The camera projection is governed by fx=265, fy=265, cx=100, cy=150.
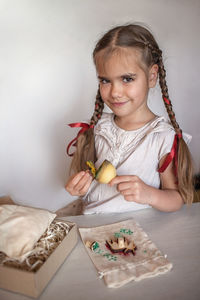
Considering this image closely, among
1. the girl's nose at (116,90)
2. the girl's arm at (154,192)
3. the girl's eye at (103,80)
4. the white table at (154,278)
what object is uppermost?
the girl's eye at (103,80)

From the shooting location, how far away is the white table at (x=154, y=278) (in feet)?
2.00

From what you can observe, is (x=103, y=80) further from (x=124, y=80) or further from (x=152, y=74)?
(x=152, y=74)

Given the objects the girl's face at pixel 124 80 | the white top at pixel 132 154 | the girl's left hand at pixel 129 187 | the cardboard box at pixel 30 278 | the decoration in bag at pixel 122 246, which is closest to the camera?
the cardboard box at pixel 30 278

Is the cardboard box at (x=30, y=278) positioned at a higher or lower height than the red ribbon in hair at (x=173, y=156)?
lower

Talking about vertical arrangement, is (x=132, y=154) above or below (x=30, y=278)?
above

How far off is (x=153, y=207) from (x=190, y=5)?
1.62 m

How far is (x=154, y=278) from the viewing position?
2.13 feet

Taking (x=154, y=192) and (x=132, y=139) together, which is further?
(x=132, y=139)

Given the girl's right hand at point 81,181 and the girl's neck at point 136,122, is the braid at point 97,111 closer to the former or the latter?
the girl's neck at point 136,122

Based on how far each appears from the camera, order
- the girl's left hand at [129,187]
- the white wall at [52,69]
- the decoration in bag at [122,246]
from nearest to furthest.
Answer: the decoration in bag at [122,246] < the girl's left hand at [129,187] < the white wall at [52,69]

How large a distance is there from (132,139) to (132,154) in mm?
69

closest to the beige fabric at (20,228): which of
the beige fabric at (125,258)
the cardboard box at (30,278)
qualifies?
the cardboard box at (30,278)

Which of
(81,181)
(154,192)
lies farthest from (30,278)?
(154,192)

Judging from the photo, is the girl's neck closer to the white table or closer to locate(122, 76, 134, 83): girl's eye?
locate(122, 76, 134, 83): girl's eye
